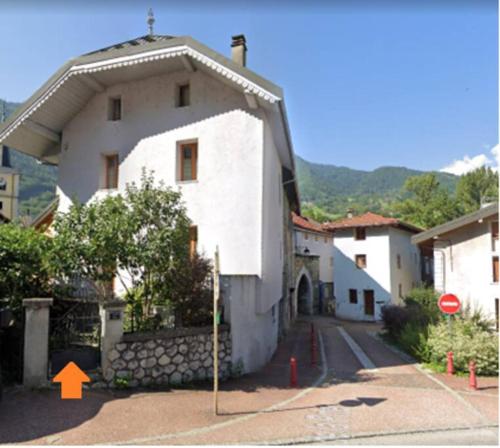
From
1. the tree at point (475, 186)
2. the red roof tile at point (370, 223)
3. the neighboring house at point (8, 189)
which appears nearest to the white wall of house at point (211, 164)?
the red roof tile at point (370, 223)

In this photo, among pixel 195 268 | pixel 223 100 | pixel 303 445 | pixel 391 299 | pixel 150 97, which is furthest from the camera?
pixel 391 299

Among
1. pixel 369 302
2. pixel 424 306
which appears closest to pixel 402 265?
pixel 369 302

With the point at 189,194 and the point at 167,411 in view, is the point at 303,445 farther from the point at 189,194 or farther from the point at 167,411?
the point at 189,194

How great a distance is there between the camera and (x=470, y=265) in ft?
57.4

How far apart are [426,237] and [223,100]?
11.4 meters

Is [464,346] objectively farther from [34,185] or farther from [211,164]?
[34,185]

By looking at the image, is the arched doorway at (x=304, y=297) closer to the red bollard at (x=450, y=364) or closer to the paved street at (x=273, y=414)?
the red bollard at (x=450, y=364)

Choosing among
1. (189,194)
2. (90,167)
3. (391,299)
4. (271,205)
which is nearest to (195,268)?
(189,194)

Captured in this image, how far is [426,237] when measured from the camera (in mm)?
18359

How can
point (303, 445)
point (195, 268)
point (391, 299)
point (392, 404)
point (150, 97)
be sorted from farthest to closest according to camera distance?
point (391, 299), point (150, 97), point (195, 268), point (392, 404), point (303, 445)

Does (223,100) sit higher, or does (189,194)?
(223,100)

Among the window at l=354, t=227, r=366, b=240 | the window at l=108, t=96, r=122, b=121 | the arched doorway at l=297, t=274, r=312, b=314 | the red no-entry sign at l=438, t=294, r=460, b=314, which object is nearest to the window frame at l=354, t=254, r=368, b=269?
the window at l=354, t=227, r=366, b=240

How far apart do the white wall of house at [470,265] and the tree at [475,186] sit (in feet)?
137

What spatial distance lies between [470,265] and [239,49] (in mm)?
13358
